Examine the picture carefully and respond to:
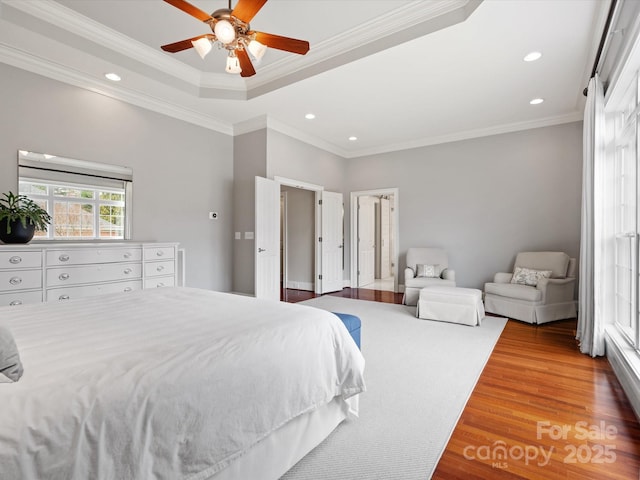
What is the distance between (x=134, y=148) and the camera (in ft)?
13.8

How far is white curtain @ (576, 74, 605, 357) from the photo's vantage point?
303 centimetres

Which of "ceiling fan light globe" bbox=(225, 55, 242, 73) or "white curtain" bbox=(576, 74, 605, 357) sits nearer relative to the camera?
"ceiling fan light globe" bbox=(225, 55, 242, 73)

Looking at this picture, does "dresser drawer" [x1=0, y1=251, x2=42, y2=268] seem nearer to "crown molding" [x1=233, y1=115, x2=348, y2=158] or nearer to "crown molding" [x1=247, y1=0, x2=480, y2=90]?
"crown molding" [x1=247, y1=0, x2=480, y2=90]

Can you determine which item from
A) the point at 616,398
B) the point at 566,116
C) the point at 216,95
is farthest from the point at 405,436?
the point at 566,116

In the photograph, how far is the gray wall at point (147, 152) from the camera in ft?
10.8

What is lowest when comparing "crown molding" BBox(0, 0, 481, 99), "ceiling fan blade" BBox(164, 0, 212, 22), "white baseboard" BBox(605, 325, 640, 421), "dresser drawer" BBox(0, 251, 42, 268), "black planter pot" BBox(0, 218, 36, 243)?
"white baseboard" BBox(605, 325, 640, 421)

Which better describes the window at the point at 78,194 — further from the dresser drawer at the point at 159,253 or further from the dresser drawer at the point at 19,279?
the dresser drawer at the point at 19,279

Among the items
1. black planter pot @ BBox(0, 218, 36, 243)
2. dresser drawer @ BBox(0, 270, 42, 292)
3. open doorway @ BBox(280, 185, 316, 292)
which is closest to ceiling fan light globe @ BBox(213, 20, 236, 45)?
black planter pot @ BBox(0, 218, 36, 243)

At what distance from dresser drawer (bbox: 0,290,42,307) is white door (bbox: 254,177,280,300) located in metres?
2.49

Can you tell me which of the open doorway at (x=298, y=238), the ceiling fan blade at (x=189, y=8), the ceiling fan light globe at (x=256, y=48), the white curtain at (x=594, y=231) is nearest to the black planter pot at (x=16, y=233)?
the ceiling fan blade at (x=189, y=8)

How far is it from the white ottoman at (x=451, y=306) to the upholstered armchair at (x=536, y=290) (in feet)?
1.70

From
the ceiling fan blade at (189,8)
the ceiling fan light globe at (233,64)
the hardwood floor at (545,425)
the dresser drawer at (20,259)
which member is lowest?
the hardwood floor at (545,425)

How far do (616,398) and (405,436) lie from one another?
1659mm

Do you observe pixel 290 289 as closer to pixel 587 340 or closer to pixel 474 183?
pixel 474 183
